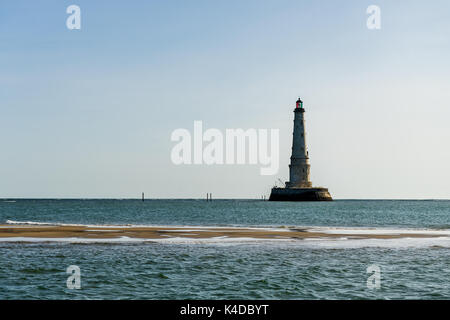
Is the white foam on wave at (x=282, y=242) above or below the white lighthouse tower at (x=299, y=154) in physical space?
below

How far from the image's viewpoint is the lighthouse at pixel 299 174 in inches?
4828

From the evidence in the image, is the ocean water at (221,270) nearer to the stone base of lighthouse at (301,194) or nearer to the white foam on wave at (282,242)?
the white foam on wave at (282,242)

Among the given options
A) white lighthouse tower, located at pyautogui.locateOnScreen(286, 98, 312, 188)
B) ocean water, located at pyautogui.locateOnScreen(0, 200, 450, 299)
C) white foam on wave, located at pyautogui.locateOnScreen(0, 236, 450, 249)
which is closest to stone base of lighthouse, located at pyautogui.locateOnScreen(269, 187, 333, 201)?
white lighthouse tower, located at pyautogui.locateOnScreen(286, 98, 312, 188)

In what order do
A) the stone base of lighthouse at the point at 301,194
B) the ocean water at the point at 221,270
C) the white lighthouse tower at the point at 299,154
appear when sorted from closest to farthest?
the ocean water at the point at 221,270, the white lighthouse tower at the point at 299,154, the stone base of lighthouse at the point at 301,194

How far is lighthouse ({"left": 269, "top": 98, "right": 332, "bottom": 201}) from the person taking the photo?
402 feet

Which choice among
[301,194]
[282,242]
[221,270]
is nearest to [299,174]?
[301,194]

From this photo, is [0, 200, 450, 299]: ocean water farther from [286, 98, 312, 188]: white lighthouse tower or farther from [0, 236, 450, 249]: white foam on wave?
[286, 98, 312, 188]: white lighthouse tower

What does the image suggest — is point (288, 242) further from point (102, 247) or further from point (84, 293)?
point (84, 293)

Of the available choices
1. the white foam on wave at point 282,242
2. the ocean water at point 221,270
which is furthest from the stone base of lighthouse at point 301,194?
the ocean water at point 221,270

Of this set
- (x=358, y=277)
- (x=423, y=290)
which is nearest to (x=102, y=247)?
(x=358, y=277)

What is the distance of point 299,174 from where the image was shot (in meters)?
128
